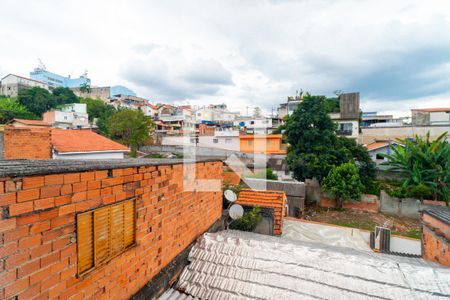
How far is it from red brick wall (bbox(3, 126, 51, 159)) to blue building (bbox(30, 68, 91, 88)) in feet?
233

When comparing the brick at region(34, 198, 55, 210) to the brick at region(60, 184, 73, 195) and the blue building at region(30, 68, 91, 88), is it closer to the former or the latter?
the brick at region(60, 184, 73, 195)

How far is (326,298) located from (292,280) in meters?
0.48

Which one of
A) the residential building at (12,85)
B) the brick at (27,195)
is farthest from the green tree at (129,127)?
the residential building at (12,85)

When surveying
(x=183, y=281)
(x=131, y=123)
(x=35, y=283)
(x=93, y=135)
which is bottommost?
(x=183, y=281)

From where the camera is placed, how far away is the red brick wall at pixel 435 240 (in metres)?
3.77

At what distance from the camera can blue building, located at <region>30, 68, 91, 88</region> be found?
67500mm

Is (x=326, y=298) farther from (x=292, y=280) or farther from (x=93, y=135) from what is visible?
(x=93, y=135)

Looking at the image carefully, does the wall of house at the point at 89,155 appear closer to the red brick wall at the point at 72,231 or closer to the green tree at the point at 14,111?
the red brick wall at the point at 72,231

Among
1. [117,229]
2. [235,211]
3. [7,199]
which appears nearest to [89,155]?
[235,211]

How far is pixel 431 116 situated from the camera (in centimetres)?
2891

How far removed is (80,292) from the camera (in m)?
1.99

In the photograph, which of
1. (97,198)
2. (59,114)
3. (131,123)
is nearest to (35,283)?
(97,198)

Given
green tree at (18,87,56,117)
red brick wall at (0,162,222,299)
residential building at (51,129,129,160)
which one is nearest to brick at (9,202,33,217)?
red brick wall at (0,162,222,299)

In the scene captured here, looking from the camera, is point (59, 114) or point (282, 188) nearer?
point (282, 188)
